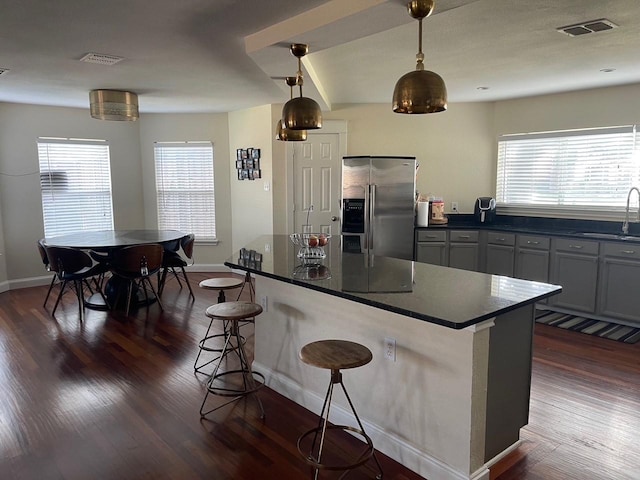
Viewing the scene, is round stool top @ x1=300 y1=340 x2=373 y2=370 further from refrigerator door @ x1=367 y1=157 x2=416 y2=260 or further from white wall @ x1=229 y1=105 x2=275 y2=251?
white wall @ x1=229 y1=105 x2=275 y2=251

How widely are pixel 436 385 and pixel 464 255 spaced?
3579 millimetres

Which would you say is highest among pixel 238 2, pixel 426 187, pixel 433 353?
pixel 238 2

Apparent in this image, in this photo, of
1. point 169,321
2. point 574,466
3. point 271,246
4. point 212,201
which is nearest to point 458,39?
point 271,246

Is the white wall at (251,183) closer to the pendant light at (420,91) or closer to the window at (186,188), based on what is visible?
the window at (186,188)

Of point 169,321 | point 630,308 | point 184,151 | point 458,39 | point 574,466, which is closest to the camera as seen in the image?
point 574,466

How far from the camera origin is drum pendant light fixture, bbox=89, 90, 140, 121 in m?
4.88

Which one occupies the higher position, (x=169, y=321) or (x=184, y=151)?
(x=184, y=151)

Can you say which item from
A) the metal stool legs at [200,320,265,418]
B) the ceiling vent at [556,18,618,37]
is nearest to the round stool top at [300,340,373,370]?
the metal stool legs at [200,320,265,418]

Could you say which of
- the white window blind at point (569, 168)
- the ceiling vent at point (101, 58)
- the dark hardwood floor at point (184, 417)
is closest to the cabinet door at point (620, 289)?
the dark hardwood floor at point (184, 417)

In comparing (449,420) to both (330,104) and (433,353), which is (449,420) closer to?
(433,353)

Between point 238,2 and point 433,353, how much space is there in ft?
6.78

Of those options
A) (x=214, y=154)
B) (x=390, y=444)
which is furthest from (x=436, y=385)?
(x=214, y=154)

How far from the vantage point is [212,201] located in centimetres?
702

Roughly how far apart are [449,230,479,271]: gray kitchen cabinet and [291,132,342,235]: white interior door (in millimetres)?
1459
